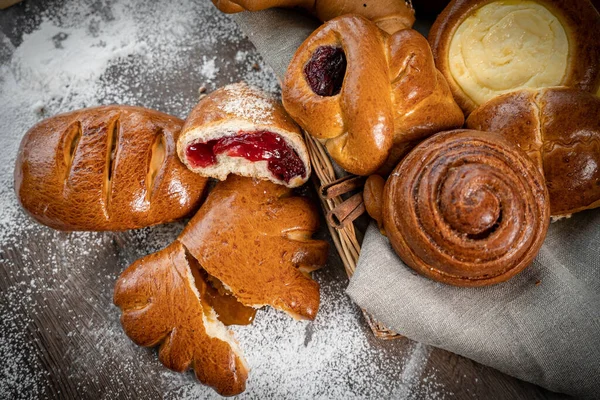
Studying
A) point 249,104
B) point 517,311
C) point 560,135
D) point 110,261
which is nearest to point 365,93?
point 249,104

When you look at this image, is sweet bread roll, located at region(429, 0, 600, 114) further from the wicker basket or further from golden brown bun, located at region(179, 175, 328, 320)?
golden brown bun, located at region(179, 175, 328, 320)

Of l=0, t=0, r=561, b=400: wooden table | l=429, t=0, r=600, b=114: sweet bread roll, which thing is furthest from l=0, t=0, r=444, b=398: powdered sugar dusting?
l=429, t=0, r=600, b=114: sweet bread roll

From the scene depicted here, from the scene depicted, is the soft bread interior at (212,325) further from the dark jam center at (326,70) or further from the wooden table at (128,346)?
the dark jam center at (326,70)

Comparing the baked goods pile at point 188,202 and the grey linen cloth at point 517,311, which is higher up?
the baked goods pile at point 188,202

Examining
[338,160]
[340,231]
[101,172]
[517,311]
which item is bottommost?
[517,311]

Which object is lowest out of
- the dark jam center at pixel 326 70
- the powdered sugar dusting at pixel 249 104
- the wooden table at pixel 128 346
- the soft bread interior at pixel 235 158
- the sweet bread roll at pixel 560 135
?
the wooden table at pixel 128 346

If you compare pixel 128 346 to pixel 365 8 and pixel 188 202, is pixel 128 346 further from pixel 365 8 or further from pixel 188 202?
pixel 365 8

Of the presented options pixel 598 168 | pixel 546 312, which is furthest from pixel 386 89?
pixel 546 312

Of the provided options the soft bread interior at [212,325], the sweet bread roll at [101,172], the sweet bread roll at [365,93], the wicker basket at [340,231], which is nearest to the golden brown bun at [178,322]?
the soft bread interior at [212,325]
